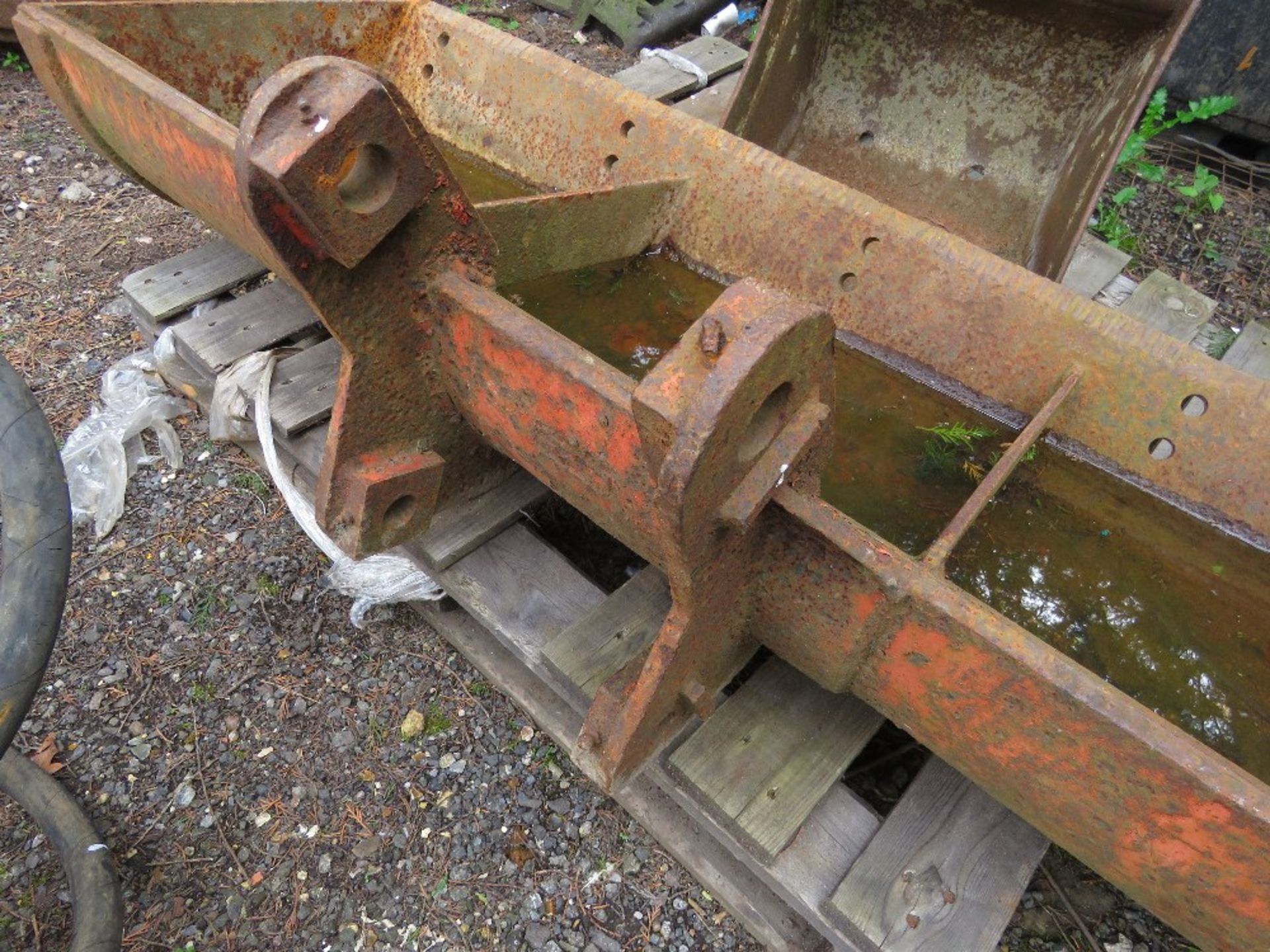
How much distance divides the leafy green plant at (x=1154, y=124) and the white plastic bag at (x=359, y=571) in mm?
3591

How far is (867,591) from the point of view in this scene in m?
1.36

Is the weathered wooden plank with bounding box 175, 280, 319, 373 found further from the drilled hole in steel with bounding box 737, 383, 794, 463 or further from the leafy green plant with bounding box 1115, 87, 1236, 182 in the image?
the leafy green plant with bounding box 1115, 87, 1236, 182

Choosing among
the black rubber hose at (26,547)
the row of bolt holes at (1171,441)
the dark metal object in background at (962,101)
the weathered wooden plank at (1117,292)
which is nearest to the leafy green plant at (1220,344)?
the weathered wooden plank at (1117,292)

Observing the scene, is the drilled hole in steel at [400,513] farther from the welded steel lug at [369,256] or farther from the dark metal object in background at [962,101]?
the dark metal object in background at [962,101]

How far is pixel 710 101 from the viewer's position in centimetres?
365

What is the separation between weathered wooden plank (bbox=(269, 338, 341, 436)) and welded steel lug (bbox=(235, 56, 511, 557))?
0.53 metres

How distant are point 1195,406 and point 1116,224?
82.0 inches

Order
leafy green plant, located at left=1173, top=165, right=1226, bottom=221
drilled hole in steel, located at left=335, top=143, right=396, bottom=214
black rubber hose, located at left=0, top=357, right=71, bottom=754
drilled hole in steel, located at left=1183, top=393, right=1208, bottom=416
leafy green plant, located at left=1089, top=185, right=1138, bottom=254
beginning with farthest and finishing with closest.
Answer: leafy green plant, located at left=1173, top=165, right=1226, bottom=221 < leafy green plant, located at left=1089, top=185, right=1138, bottom=254 < drilled hole in steel, located at left=1183, top=393, right=1208, bottom=416 < drilled hole in steel, located at left=335, top=143, right=396, bottom=214 < black rubber hose, located at left=0, top=357, right=71, bottom=754

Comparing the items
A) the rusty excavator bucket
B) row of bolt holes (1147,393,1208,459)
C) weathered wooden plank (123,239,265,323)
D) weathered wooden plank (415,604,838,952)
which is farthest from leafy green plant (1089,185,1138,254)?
weathered wooden plank (123,239,265,323)

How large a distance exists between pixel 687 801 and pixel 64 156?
13.0 ft

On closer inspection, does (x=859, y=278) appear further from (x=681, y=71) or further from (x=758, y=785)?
(x=681, y=71)

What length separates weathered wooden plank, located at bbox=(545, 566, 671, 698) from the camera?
1902 millimetres

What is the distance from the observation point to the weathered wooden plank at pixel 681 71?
369cm

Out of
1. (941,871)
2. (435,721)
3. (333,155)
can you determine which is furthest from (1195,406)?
(435,721)
